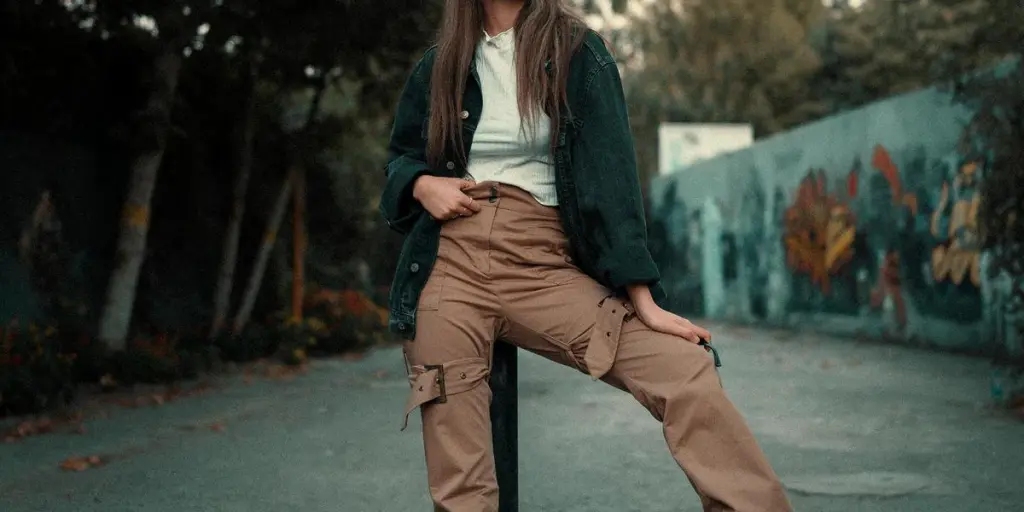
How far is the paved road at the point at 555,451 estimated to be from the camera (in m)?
5.13

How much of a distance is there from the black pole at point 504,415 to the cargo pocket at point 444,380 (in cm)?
21

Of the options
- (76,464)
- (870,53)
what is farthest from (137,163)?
(870,53)

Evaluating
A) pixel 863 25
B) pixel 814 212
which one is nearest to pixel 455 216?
pixel 814 212

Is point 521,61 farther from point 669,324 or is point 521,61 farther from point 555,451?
point 555,451

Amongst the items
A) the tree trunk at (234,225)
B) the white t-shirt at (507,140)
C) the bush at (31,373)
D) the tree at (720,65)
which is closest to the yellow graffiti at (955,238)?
the tree trunk at (234,225)

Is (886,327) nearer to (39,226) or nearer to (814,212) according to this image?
(814,212)

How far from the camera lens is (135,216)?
10.8m

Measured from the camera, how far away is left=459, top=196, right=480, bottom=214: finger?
261cm

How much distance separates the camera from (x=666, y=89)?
4166cm

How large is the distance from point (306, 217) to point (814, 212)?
23.2ft

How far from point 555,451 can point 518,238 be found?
3.91 m

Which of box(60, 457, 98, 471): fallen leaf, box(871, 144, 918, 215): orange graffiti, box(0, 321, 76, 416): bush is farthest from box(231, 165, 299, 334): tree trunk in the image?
box(60, 457, 98, 471): fallen leaf

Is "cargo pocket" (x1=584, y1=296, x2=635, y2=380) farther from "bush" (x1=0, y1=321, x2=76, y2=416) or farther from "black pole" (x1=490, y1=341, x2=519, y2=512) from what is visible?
"bush" (x1=0, y1=321, x2=76, y2=416)

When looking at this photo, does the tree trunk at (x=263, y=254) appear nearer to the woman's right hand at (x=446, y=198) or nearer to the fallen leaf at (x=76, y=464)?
the fallen leaf at (x=76, y=464)
